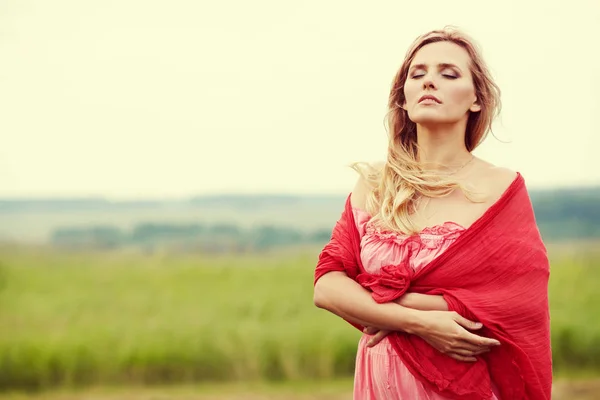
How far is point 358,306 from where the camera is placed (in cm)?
191

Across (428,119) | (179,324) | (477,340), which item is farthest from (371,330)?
(179,324)

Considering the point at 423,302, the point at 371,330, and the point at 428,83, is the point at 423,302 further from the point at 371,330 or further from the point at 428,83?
the point at 428,83

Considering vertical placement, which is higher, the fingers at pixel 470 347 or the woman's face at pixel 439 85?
the woman's face at pixel 439 85

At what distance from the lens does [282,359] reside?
5.39 metres

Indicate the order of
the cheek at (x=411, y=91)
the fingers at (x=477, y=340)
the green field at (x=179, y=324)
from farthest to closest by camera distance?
the green field at (x=179, y=324), the cheek at (x=411, y=91), the fingers at (x=477, y=340)

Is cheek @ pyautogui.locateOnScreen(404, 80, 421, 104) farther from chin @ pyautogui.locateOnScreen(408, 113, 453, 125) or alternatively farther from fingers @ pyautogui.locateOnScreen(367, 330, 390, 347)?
fingers @ pyautogui.locateOnScreen(367, 330, 390, 347)

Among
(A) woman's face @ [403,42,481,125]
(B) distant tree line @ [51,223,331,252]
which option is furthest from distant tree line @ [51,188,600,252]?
(A) woman's face @ [403,42,481,125]

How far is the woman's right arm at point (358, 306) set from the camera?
73.4 inches

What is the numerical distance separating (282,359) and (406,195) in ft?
11.8

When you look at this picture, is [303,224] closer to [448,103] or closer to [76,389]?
[76,389]

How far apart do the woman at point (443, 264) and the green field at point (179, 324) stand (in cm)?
346

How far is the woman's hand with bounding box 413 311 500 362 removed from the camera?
1.81m

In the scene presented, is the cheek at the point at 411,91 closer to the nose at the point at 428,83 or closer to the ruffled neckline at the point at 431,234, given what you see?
the nose at the point at 428,83

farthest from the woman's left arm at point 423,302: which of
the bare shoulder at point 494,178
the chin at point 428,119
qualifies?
the chin at point 428,119
